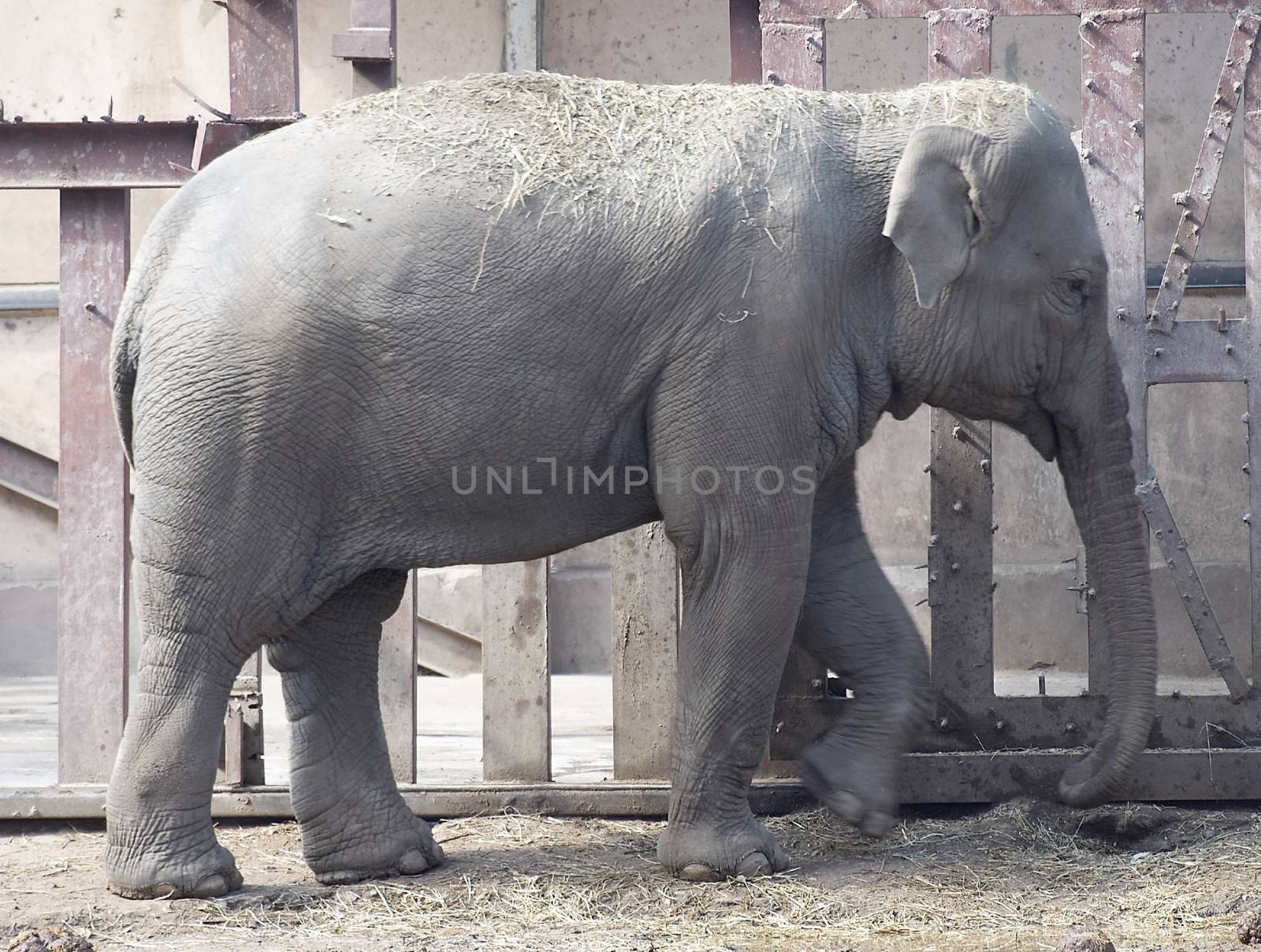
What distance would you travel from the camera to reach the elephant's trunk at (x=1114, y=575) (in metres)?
4.16

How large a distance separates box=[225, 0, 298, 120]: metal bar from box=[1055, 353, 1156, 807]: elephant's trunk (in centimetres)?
269

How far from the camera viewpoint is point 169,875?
393 centimetres

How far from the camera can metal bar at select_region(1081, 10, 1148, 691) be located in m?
4.99

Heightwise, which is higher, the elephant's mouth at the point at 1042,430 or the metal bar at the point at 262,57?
the metal bar at the point at 262,57

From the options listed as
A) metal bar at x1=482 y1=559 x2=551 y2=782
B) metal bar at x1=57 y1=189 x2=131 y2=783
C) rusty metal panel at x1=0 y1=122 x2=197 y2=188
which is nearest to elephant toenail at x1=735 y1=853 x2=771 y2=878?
metal bar at x1=482 y1=559 x2=551 y2=782

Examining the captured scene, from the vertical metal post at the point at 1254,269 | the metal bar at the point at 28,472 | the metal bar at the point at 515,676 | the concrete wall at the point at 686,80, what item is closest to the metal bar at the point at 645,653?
the metal bar at the point at 515,676

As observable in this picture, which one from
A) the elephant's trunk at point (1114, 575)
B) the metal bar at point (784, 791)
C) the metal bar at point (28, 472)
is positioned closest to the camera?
the elephant's trunk at point (1114, 575)

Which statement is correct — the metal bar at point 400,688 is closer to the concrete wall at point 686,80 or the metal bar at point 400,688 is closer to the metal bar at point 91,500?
the metal bar at point 91,500

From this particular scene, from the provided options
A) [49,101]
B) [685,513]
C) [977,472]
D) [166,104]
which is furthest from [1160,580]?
[49,101]

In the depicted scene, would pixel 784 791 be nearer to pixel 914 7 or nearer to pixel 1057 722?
pixel 1057 722

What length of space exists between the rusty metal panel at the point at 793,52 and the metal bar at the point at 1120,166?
0.88 meters

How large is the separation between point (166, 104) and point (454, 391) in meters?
7.00

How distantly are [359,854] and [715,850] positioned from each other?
3.31 feet

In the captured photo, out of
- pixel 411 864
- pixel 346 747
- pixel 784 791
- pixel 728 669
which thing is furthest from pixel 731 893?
pixel 346 747
